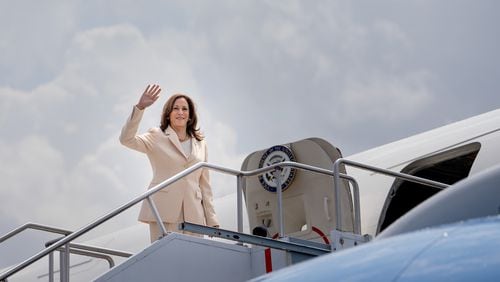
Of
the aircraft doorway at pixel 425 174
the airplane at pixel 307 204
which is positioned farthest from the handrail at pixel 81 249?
the aircraft doorway at pixel 425 174

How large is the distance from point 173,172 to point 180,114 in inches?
19.9

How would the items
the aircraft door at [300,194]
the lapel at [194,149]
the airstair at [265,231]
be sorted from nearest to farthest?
the airstair at [265,231]
the lapel at [194,149]
the aircraft door at [300,194]

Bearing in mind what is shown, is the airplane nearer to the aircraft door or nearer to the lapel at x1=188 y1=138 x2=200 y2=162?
the aircraft door

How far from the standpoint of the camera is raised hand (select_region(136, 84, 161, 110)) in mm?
9016

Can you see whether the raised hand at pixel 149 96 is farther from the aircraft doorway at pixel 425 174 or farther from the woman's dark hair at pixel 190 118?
the aircraft doorway at pixel 425 174

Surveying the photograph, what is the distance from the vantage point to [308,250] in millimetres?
7941

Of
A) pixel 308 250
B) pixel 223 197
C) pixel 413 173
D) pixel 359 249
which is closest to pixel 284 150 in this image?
pixel 413 173

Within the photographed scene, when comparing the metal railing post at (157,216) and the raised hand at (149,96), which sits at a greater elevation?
the raised hand at (149,96)

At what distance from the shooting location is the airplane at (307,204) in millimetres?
7844

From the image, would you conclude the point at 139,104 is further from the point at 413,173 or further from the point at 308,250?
the point at 413,173

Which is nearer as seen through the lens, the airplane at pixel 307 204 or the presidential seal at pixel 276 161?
the airplane at pixel 307 204

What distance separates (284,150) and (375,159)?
1659 mm

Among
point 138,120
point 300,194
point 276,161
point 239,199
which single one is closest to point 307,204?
point 300,194

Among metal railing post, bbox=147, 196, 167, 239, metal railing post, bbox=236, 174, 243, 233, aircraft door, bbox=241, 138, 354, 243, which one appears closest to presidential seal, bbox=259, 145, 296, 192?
aircraft door, bbox=241, 138, 354, 243
